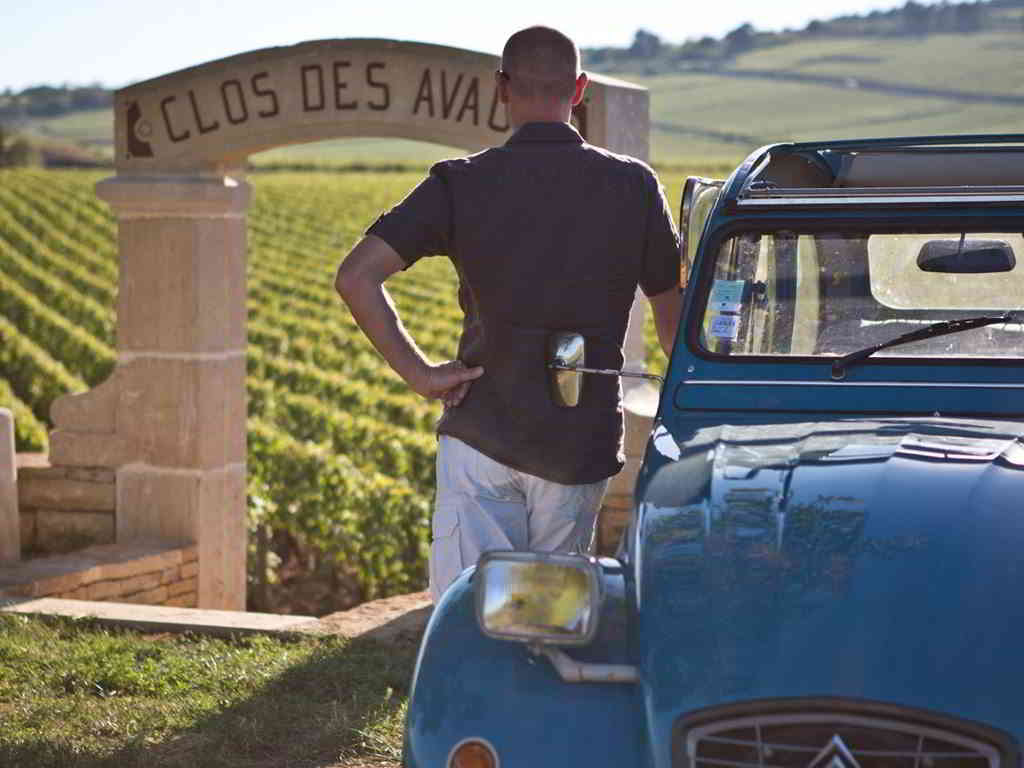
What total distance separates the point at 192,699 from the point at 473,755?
9.23 ft

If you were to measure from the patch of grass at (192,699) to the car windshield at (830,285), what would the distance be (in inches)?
71.1

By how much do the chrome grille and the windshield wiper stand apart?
129 centimetres

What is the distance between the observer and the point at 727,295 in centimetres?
409

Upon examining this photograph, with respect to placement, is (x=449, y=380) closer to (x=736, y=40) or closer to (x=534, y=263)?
(x=534, y=263)

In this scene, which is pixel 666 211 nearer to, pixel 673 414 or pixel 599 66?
pixel 673 414

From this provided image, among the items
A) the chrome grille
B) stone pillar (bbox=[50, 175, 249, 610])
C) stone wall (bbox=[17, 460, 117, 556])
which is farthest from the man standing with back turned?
stone wall (bbox=[17, 460, 117, 556])

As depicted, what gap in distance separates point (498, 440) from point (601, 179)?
69 centimetres

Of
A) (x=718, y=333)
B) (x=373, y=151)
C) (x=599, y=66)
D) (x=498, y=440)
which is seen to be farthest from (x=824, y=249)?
(x=599, y=66)

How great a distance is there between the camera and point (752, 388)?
3883 millimetres

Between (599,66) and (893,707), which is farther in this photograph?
(599,66)

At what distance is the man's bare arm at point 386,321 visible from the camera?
3.94m

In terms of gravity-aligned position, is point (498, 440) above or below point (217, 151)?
below

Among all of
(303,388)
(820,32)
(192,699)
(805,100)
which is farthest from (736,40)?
(192,699)

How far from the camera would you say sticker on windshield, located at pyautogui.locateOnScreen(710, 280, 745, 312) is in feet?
13.3
